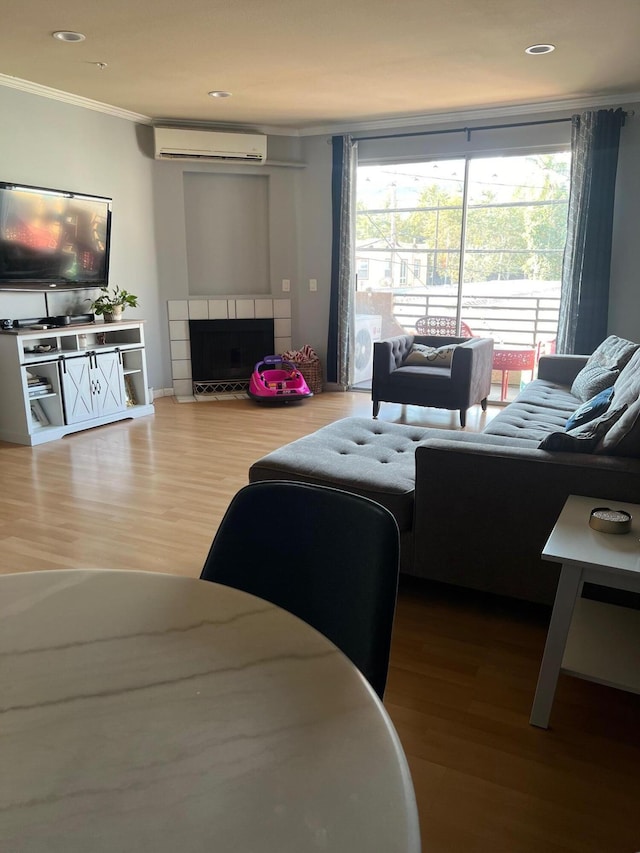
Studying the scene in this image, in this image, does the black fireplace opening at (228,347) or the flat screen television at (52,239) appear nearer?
the flat screen television at (52,239)

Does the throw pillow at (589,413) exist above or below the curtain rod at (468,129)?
below

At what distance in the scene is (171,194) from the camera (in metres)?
6.11

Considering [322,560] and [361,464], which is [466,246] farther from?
[322,560]

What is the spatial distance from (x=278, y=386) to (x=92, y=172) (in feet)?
8.05

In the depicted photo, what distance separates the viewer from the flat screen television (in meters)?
4.64

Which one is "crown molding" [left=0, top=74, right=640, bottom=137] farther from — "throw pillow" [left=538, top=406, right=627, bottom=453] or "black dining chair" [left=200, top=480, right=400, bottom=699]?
"black dining chair" [left=200, top=480, right=400, bottom=699]

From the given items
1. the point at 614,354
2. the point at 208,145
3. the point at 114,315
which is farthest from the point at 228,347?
the point at 614,354

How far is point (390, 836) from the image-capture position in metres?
0.60

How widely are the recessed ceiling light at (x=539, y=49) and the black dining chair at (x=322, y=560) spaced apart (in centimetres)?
393

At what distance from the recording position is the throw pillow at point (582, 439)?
215 cm

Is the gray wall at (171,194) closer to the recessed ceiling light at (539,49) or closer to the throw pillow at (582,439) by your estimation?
the recessed ceiling light at (539,49)

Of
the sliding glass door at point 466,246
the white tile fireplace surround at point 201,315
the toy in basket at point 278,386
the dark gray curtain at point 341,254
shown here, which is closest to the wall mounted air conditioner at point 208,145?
the dark gray curtain at point 341,254

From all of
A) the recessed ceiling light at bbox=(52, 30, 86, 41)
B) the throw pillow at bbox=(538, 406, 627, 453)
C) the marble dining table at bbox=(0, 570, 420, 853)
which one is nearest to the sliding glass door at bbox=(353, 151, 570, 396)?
the recessed ceiling light at bbox=(52, 30, 86, 41)

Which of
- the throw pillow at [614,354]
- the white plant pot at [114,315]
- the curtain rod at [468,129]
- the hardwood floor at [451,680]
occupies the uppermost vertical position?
the curtain rod at [468,129]
